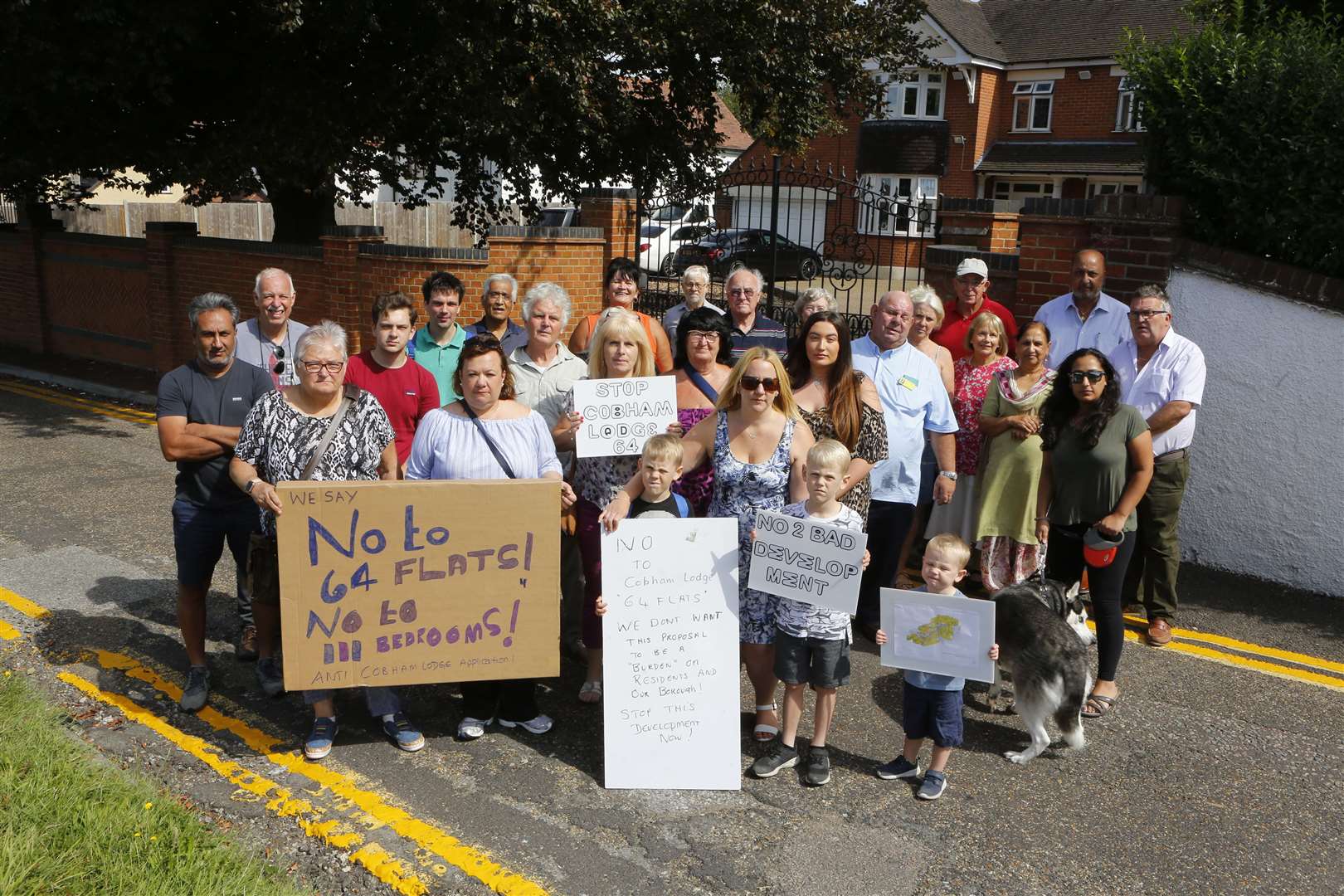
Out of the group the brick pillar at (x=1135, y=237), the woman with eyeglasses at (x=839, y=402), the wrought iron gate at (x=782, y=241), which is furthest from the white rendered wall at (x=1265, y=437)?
the woman with eyeglasses at (x=839, y=402)

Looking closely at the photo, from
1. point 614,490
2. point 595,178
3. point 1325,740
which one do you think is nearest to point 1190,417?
point 1325,740

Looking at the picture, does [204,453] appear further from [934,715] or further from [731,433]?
[934,715]

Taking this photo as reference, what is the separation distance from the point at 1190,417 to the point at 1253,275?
152 centimetres

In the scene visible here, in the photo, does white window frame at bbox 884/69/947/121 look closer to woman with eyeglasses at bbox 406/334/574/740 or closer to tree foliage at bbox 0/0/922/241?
tree foliage at bbox 0/0/922/241

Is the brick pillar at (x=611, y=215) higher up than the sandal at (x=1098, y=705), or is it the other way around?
the brick pillar at (x=611, y=215)

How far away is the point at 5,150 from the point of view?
11.2 metres

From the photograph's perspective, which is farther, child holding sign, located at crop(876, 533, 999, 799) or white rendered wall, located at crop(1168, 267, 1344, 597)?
white rendered wall, located at crop(1168, 267, 1344, 597)

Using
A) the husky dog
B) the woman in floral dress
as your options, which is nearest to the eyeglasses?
the husky dog

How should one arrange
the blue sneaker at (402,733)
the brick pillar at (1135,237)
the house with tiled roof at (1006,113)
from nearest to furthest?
1. the blue sneaker at (402,733)
2. the brick pillar at (1135,237)
3. the house with tiled roof at (1006,113)

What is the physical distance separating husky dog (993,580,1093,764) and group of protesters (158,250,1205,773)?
528 mm

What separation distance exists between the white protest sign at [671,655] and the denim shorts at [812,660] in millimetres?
214

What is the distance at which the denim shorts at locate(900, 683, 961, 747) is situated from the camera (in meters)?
4.45

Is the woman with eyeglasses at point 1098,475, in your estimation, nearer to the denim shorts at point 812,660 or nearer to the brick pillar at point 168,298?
the denim shorts at point 812,660

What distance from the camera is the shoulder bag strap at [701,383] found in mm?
5254
